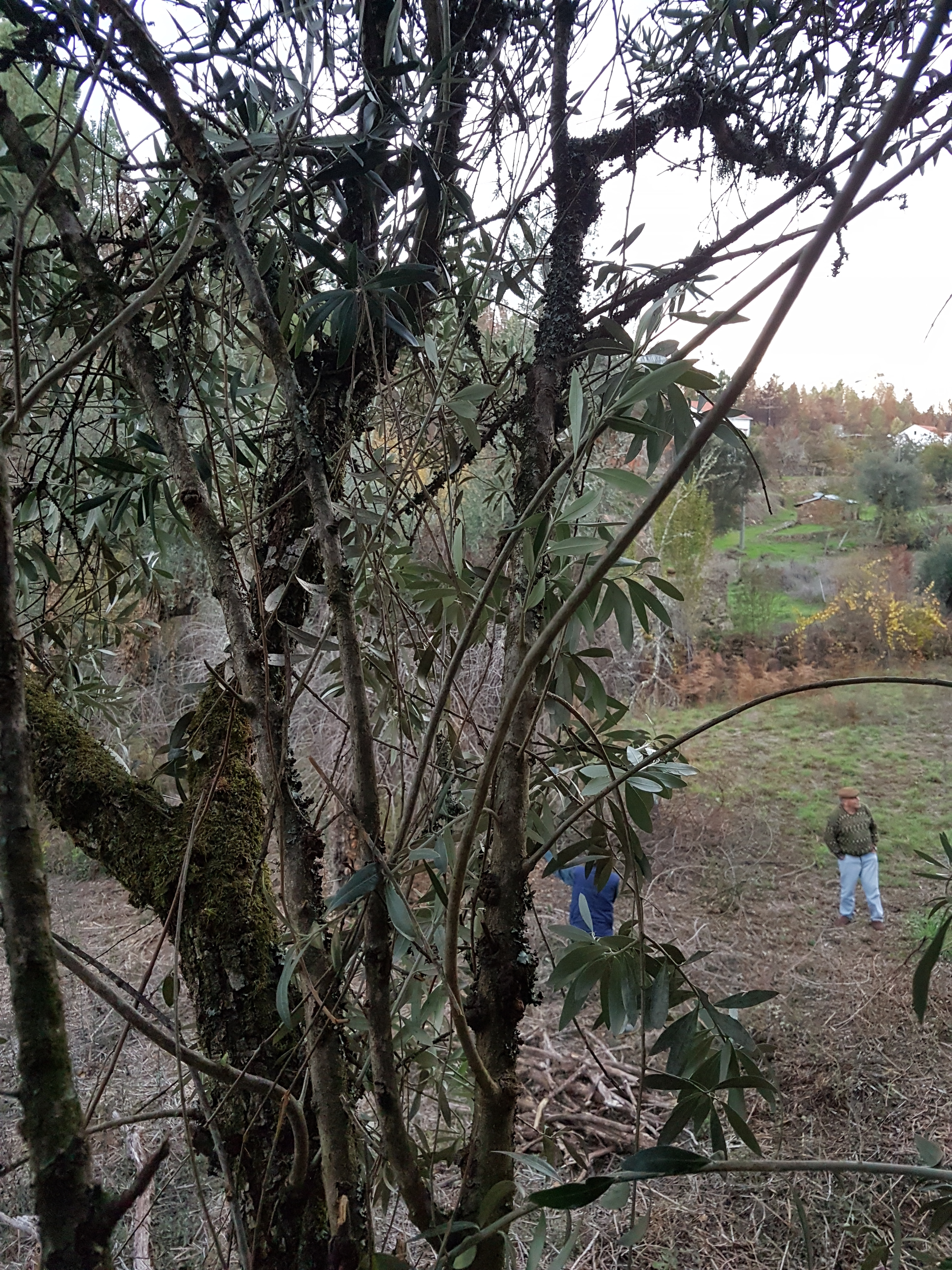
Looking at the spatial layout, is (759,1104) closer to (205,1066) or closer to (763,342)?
(205,1066)

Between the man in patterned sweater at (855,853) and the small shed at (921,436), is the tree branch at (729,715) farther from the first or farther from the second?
the small shed at (921,436)

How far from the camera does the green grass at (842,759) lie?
4.51 m

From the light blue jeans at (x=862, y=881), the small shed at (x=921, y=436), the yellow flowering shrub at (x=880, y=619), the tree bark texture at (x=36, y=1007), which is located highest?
the small shed at (x=921, y=436)

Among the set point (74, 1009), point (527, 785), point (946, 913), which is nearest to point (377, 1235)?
point (527, 785)

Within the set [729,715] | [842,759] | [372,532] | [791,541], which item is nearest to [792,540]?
[791,541]

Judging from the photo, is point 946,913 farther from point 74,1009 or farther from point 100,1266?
point 74,1009

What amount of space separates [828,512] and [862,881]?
477cm

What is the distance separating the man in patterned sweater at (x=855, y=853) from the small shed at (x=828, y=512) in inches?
163

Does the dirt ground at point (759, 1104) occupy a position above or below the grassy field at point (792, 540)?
below

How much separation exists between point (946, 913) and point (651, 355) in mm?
556

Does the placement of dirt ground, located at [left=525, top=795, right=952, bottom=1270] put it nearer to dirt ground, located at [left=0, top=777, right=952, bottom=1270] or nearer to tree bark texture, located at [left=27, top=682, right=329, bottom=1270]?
dirt ground, located at [left=0, top=777, right=952, bottom=1270]

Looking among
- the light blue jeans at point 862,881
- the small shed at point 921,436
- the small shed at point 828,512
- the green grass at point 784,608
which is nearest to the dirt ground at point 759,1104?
the light blue jeans at point 862,881

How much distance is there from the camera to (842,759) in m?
5.17

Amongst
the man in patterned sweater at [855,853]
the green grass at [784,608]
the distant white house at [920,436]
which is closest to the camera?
the man in patterned sweater at [855,853]
